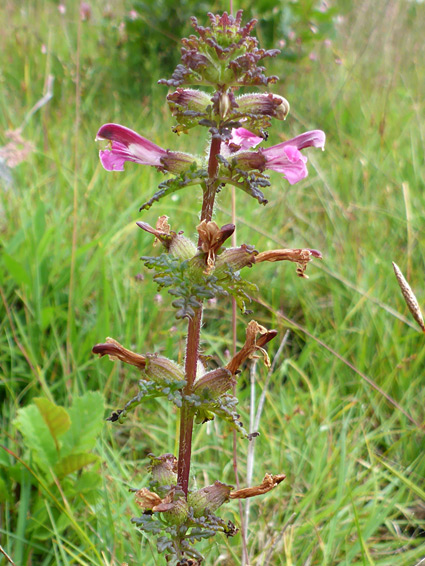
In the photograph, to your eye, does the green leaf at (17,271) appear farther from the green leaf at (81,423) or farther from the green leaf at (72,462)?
the green leaf at (72,462)

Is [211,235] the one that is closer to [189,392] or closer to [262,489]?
[189,392]

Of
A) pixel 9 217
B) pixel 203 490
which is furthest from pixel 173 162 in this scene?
pixel 9 217

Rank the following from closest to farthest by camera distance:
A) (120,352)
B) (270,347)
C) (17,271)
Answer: (120,352) < (17,271) < (270,347)

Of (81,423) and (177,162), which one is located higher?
(177,162)

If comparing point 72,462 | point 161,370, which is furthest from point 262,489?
point 72,462

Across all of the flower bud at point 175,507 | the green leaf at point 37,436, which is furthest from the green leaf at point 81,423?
the flower bud at point 175,507
